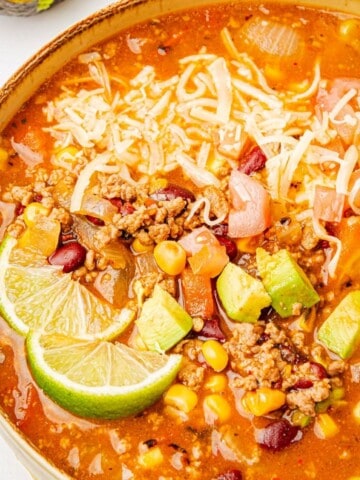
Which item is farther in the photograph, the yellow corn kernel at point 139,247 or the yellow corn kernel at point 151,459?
the yellow corn kernel at point 139,247

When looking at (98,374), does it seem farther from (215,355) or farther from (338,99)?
(338,99)

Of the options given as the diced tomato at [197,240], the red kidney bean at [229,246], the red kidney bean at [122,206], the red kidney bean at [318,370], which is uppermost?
the red kidney bean at [122,206]

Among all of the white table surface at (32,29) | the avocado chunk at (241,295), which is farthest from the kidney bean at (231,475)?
the white table surface at (32,29)

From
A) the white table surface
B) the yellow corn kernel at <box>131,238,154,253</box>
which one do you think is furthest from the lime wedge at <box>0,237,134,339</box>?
the white table surface

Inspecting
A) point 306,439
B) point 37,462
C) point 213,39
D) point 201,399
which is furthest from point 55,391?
point 213,39

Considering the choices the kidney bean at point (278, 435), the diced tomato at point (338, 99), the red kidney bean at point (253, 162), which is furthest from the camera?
the diced tomato at point (338, 99)

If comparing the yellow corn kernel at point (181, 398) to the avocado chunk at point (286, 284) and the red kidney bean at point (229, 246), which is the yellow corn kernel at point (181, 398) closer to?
the avocado chunk at point (286, 284)
